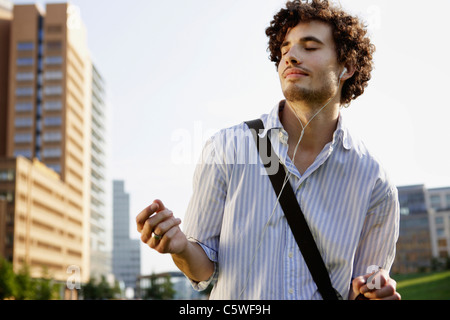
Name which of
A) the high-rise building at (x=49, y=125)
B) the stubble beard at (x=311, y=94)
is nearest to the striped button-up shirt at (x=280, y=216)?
the stubble beard at (x=311, y=94)

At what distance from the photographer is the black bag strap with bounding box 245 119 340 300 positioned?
77.9 inches

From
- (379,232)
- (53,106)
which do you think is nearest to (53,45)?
(53,106)

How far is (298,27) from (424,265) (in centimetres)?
9742

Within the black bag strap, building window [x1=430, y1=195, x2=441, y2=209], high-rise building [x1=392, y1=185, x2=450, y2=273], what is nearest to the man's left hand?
the black bag strap

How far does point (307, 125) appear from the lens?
7.58 ft

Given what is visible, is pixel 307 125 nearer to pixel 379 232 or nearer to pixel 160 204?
pixel 379 232

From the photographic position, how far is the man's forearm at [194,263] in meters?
1.91

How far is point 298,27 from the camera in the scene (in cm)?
236

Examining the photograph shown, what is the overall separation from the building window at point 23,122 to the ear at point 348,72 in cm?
9365

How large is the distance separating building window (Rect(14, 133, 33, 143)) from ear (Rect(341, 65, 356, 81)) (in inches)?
3663

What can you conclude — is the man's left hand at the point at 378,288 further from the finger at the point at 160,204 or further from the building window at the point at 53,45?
the building window at the point at 53,45

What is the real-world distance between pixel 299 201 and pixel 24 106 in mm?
95735
